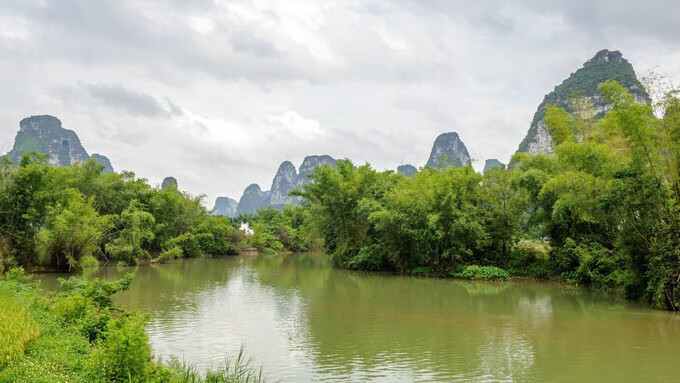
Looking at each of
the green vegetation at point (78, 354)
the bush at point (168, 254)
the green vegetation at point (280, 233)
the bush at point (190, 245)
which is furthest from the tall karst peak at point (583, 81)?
the green vegetation at point (78, 354)

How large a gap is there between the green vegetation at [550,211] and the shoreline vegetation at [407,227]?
7 centimetres

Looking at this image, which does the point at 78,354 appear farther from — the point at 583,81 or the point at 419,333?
the point at 583,81

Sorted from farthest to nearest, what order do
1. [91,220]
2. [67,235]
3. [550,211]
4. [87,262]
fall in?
[87,262]
[91,220]
[67,235]
[550,211]

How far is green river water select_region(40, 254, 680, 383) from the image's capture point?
28.3 feet

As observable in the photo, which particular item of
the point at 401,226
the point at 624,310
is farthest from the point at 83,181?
the point at 624,310

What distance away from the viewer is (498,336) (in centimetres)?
1153

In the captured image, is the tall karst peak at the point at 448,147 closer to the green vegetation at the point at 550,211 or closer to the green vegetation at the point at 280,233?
the green vegetation at the point at 280,233

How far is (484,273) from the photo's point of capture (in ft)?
81.6

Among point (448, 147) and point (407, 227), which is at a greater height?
point (448, 147)

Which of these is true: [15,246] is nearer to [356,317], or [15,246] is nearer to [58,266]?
[58,266]

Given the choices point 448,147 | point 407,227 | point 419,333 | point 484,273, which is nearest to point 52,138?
point 448,147

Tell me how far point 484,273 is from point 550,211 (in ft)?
15.5

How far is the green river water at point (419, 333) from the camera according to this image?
8633 millimetres

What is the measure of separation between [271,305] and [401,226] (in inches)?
467
